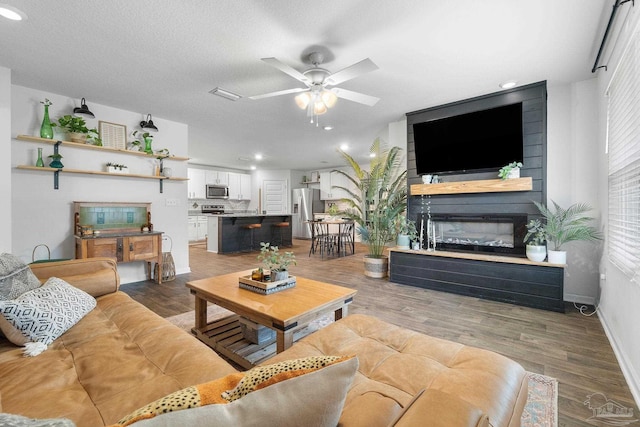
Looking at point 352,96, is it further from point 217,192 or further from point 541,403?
point 217,192

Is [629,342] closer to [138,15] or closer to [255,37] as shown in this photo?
[255,37]

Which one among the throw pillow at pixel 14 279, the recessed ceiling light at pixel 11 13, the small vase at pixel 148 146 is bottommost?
the throw pillow at pixel 14 279

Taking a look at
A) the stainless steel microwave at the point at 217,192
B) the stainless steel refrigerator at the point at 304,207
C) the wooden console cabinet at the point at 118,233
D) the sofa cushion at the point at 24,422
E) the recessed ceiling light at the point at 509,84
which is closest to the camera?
the sofa cushion at the point at 24,422

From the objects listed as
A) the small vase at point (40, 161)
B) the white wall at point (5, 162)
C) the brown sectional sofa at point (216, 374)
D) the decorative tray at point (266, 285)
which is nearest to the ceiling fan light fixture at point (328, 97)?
the decorative tray at point (266, 285)

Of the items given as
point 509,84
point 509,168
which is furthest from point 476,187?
point 509,84

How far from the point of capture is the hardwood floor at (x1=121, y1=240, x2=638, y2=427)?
173 cm

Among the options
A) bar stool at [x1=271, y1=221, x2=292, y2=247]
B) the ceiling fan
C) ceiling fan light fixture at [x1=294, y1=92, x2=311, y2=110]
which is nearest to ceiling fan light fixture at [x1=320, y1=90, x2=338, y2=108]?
the ceiling fan

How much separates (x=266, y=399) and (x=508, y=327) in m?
2.79

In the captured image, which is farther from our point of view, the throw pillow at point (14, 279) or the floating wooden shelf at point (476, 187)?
the floating wooden shelf at point (476, 187)

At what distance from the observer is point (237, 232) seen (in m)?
7.02

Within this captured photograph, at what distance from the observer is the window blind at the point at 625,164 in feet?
5.91

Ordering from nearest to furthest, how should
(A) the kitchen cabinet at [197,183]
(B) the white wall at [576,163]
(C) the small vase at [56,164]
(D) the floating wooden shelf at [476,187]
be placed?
(B) the white wall at [576,163] < (D) the floating wooden shelf at [476,187] < (C) the small vase at [56,164] < (A) the kitchen cabinet at [197,183]

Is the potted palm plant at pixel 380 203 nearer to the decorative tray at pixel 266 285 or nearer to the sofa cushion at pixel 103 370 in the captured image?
the decorative tray at pixel 266 285

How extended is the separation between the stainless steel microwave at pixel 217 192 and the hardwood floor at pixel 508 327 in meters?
4.93
